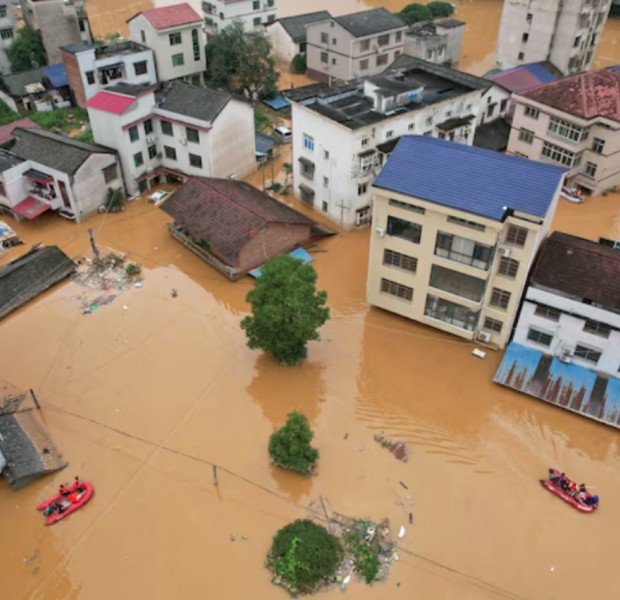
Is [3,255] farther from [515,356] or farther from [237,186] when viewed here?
[515,356]

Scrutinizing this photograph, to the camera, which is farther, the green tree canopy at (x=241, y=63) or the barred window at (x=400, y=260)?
the green tree canopy at (x=241, y=63)

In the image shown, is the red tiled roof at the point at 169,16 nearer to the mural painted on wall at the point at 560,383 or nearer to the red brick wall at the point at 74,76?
the red brick wall at the point at 74,76

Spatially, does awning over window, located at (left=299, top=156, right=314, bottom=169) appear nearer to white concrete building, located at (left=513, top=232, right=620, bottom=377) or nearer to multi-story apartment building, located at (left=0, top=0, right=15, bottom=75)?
white concrete building, located at (left=513, top=232, right=620, bottom=377)

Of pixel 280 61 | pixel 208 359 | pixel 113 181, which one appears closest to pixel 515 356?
pixel 208 359

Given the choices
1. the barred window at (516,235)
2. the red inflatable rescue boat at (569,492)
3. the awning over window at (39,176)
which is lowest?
the red inflatable rescue boat at (569,492)

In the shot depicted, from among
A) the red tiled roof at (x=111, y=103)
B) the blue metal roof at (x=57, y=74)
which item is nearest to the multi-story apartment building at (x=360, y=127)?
the red tiled roof at (x=111, y=103)

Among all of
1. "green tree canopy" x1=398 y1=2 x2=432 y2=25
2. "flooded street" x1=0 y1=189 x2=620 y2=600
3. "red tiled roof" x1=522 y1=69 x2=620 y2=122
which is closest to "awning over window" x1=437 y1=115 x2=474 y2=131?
"red tiled roof" x1=522 y1=69 x2=620 y2=122

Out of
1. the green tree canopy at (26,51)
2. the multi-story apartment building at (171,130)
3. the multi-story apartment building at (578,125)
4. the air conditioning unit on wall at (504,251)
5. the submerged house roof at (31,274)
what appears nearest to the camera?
the air conditioning unit on wall at (504,251)
